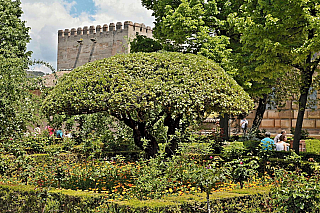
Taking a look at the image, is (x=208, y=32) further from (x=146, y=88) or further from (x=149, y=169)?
(x=149, y=169)

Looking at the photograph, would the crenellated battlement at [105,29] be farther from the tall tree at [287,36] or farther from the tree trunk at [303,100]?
the tree trunk at [303,100]

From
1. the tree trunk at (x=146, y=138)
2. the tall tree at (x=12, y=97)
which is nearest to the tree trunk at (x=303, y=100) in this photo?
the tree trunk at (x=146, y=138)

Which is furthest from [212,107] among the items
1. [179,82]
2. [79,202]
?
[79,202]

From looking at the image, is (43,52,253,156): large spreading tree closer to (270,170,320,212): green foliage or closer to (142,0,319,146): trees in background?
(270,170,320,212): green foliage

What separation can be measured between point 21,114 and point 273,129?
1826cm

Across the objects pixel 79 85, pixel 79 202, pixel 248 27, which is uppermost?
pixel 248 27

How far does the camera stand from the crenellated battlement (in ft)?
111

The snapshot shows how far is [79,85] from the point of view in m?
7.82

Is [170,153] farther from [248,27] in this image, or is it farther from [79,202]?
[248,27]

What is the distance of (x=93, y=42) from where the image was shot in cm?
3656

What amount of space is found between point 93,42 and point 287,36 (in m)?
27.1

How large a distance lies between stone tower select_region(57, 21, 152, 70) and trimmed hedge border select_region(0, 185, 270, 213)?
2664 cm

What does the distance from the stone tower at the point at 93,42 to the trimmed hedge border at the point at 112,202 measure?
2664 cm

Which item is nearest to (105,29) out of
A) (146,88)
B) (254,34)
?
(254,34)
